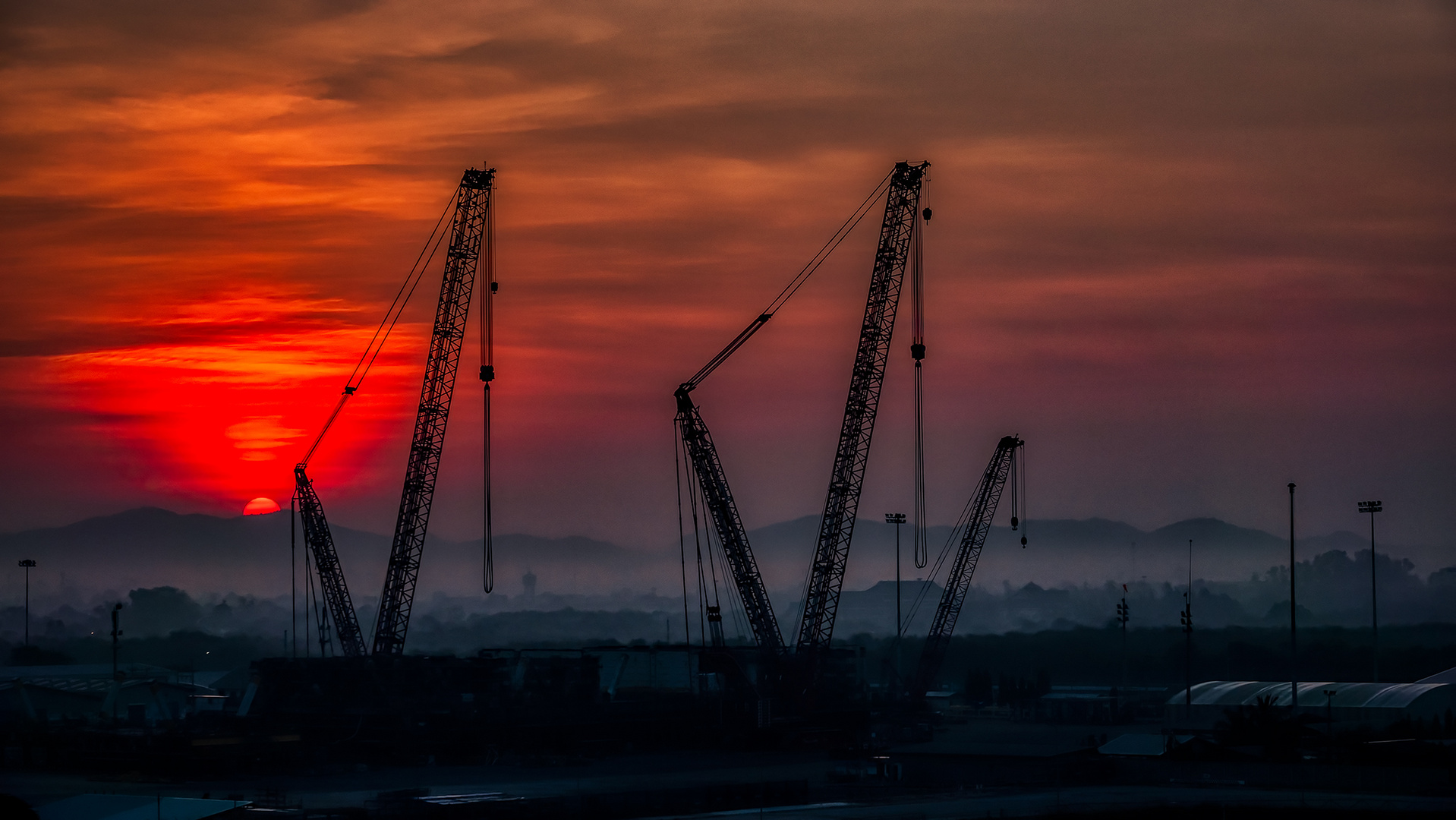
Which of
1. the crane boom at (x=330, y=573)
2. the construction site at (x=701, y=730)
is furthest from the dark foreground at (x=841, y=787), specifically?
the crane boom at (x=330, y=573)

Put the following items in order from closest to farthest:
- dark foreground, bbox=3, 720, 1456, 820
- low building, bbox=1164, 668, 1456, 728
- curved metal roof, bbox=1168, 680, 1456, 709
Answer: dark foreground, bbox=3, 720, 1456, 820 → low building, bbox=1164, 668, 1456, 728 → curved metal roof, bbox=1168, 680, 1456, 709

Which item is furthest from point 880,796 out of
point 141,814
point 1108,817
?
point 141,814

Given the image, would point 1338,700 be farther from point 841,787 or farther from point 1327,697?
point 841,787

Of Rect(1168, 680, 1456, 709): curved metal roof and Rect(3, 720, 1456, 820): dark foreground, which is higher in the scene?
Rect(3, 720, 1456, 820): dark foreground

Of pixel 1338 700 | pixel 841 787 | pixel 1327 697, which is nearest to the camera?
pixel 841 787

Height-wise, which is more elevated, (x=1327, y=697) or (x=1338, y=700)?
(x=1327, y=697)

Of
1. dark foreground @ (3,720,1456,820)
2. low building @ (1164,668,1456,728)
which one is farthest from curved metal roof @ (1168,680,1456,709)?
dark foreground @ (3,720,1456,820)

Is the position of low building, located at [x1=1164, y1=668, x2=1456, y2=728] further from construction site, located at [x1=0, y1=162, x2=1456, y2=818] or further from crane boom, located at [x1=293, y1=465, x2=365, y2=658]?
crane boom, located at [x1=293, y1=465, x2=365, y2=658]

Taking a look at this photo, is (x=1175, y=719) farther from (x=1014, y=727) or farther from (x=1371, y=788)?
(x=1371, y=788)

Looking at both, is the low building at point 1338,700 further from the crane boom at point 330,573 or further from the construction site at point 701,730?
the crane boom at point 330,573

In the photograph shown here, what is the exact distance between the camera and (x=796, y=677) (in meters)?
144

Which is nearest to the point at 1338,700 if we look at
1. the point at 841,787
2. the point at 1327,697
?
the point at 1327,697

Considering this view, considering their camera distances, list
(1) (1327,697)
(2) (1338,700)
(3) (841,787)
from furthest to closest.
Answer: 1. (2) (1338,700)
2. (1) (1327,697)
3. (3) (841,787)

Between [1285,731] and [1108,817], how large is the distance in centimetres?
4125
